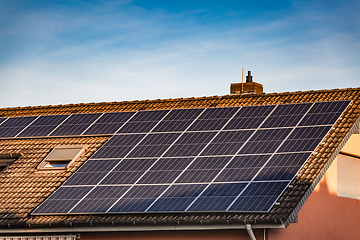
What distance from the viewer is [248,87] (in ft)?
94.7

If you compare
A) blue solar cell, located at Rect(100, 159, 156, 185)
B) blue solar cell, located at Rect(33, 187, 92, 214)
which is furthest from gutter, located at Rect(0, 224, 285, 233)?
blue solar cell, located at Rect(100, 159, 156, 185)

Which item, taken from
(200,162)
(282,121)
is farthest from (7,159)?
(282,121)

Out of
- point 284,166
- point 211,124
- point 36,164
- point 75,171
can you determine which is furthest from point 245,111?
point 36,164

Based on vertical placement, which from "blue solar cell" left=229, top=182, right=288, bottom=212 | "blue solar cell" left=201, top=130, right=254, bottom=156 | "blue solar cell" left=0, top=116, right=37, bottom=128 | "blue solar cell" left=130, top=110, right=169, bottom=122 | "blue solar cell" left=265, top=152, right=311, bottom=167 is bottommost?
"blue solar cell" left=229, top=182, right=288, bottom=212

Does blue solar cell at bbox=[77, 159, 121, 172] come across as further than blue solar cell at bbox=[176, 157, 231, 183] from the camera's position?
Yes

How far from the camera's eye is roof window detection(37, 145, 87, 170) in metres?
22.2

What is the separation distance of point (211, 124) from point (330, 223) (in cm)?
570

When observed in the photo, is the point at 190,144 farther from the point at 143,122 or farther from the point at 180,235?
the point at 180,235

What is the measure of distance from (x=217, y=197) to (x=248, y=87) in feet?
40.2

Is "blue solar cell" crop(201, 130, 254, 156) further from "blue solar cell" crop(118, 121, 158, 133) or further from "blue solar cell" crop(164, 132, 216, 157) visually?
"blue solar cell" crop(118, 121, 158, 133)

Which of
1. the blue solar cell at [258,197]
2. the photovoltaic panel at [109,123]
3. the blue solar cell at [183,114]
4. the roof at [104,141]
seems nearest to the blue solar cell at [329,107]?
the roof at [104,141]

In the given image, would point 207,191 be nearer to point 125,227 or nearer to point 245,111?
point 125,227

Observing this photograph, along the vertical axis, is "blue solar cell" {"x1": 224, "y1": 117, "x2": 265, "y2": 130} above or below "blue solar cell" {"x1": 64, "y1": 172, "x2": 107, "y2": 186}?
above

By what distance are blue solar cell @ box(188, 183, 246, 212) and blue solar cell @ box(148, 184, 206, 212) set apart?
0.27 metres
